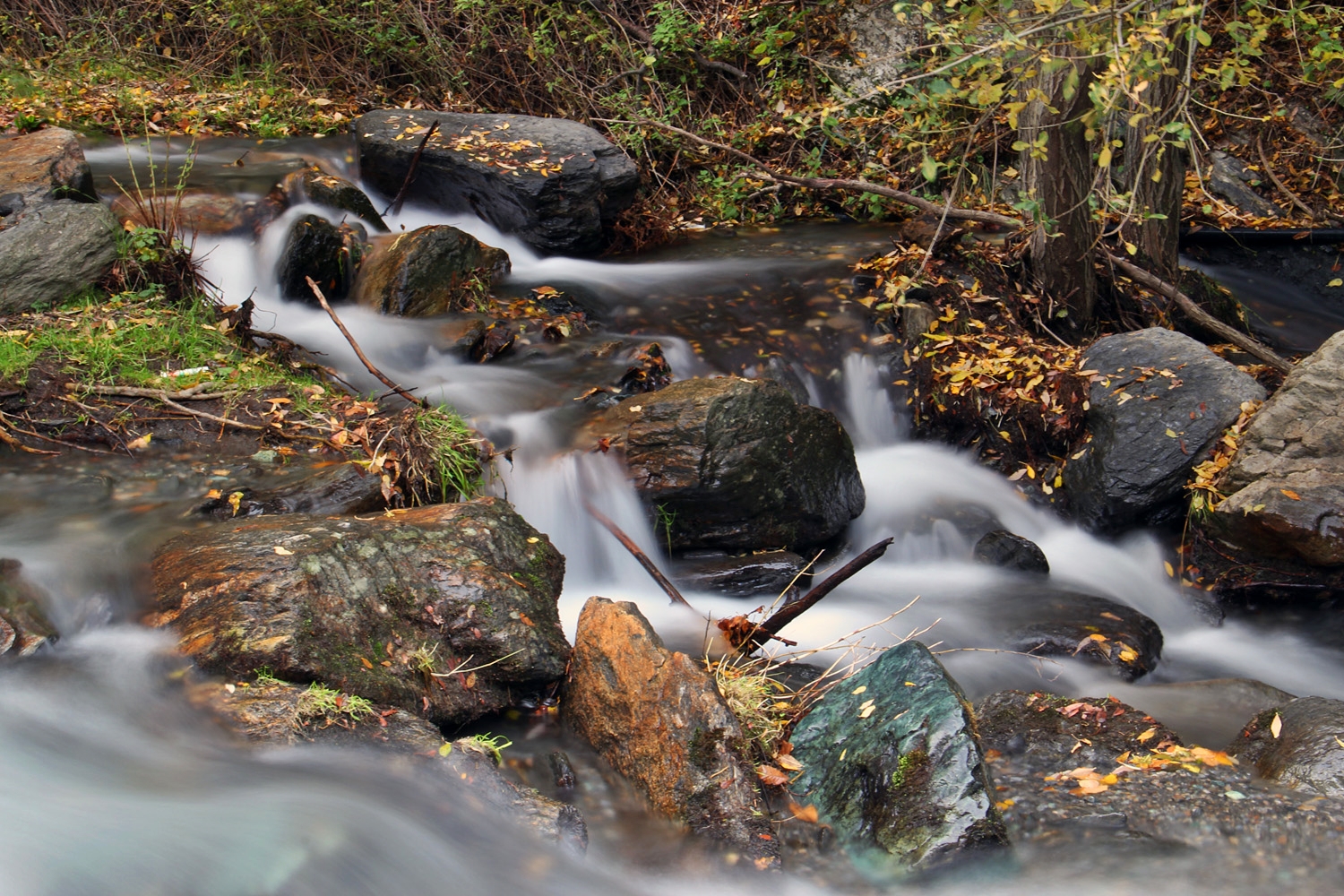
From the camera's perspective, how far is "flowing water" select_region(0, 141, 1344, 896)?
8.62ft

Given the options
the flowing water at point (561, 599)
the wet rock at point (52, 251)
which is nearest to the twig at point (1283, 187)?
the flowing water at point (561, 599)

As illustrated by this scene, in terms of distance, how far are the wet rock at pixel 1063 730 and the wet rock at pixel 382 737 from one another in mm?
1658

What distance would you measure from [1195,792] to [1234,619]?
2.69 m

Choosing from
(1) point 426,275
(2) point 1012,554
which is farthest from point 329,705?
(1) point 426,275

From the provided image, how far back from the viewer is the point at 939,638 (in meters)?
5.10

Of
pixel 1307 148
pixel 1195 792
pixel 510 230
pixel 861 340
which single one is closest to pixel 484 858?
pixel 1195 792

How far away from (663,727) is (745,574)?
77.8 inches

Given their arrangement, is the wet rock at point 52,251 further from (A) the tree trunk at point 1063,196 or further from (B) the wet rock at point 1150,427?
(B) the wet rock at point 1150,427

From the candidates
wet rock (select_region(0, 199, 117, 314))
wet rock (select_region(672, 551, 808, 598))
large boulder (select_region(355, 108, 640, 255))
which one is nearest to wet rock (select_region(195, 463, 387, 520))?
wet rock (select_region(672, 551, 808, 598))

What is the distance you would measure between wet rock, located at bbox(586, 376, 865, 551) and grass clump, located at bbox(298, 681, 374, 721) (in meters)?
2.42

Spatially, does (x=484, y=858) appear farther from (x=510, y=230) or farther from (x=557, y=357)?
(x=510, y=230)

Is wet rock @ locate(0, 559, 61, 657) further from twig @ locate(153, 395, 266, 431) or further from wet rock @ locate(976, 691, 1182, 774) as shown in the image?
wet rock @ locate(976, 691, 1182, 774)

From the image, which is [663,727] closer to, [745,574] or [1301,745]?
[745,574]

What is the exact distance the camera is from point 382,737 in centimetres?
312
